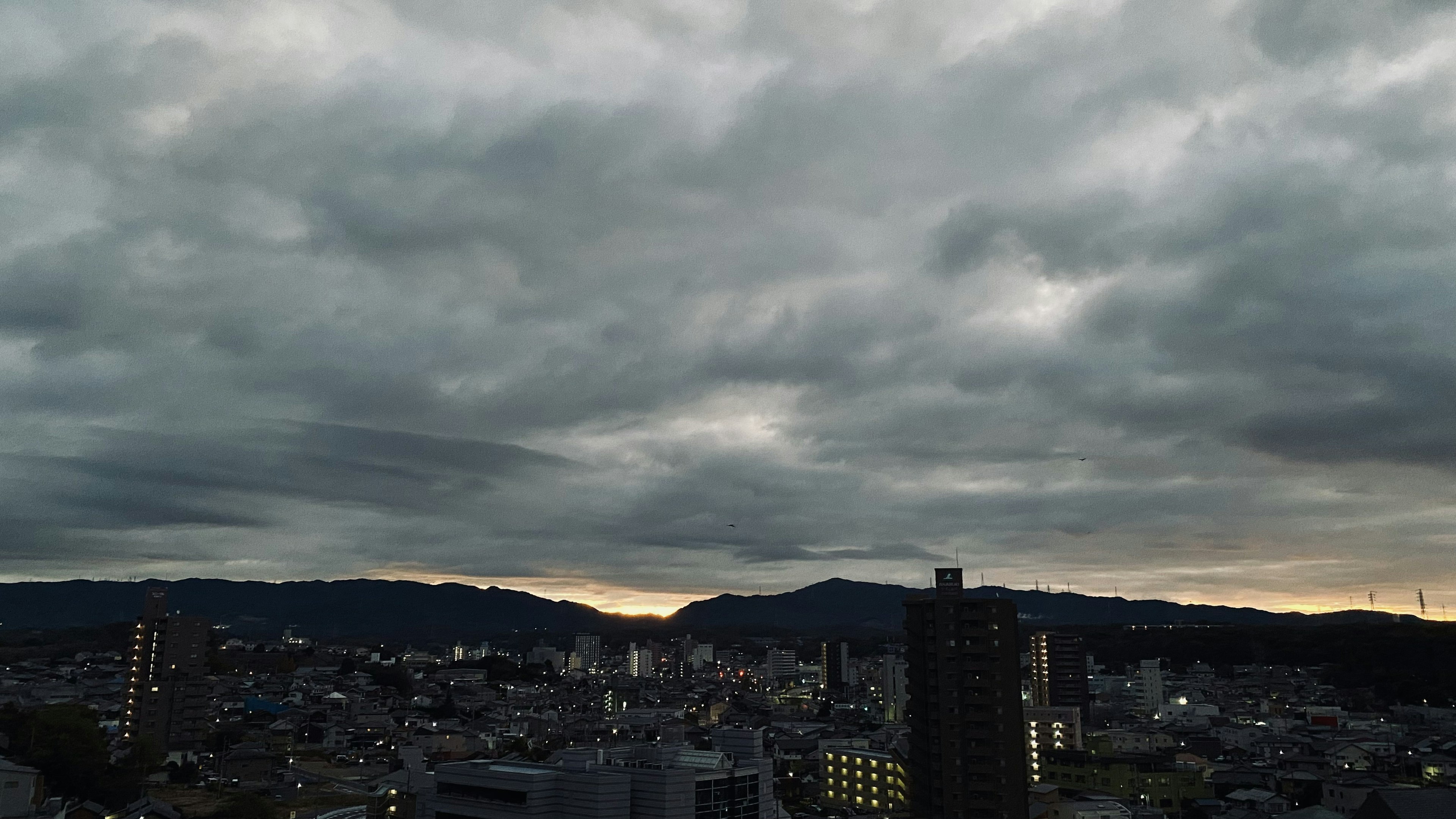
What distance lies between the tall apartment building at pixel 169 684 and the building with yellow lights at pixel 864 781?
6539 cm

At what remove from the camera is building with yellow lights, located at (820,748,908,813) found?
81.4m

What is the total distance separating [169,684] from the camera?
97562 mm

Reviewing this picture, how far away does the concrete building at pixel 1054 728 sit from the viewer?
330 ft

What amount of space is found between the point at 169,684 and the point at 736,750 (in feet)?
221

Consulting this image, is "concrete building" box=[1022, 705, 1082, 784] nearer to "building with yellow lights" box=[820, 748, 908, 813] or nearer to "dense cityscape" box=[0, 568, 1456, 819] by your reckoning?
"dense cityscape" box=[0, 568, 1456, 819]

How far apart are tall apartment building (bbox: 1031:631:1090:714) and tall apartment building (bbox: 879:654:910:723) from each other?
2267 cm

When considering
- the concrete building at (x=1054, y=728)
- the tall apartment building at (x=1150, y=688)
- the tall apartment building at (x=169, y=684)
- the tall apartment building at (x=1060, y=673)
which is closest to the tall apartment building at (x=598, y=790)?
the concrete building at (x=1054, y=728)

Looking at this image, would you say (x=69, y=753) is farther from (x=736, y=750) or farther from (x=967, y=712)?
(x=967, y=712)

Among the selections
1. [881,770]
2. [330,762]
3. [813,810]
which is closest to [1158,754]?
[881,770]

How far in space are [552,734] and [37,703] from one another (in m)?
63.4

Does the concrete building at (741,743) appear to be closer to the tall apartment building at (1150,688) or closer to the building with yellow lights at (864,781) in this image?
the building with yellow lights at (864,781)

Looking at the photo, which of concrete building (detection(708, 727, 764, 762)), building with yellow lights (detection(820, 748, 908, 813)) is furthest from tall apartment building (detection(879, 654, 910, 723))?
concrete building (detection(708, 727, 764, 762))

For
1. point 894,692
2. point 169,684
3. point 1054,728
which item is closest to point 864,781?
point 1054,728

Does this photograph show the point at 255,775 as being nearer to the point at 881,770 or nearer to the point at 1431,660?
the point at 881,770
